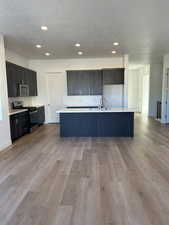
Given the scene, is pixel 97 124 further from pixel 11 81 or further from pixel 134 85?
pixel 134 85

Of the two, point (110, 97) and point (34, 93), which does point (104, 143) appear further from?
point (34, 93)

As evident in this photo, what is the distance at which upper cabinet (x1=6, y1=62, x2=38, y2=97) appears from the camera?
16.2ft

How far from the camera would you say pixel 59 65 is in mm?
7246

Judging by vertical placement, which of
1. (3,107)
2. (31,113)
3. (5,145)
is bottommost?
(5,145)

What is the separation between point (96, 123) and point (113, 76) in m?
2.60

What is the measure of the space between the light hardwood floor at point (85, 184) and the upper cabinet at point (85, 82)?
10.6 ft

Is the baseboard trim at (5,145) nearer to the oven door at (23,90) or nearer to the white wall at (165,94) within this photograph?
the oven door at (23,90)

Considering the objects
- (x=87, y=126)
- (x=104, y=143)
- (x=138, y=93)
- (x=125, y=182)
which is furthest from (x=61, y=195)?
(x=138, y=93)

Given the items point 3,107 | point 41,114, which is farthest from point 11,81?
point 41,114

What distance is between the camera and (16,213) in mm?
1896

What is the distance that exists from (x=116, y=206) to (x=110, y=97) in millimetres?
5431

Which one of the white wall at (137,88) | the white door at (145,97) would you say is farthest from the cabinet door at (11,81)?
the white wall at (137,88)

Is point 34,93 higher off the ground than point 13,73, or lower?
lower

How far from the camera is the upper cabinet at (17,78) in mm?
A: 4942
